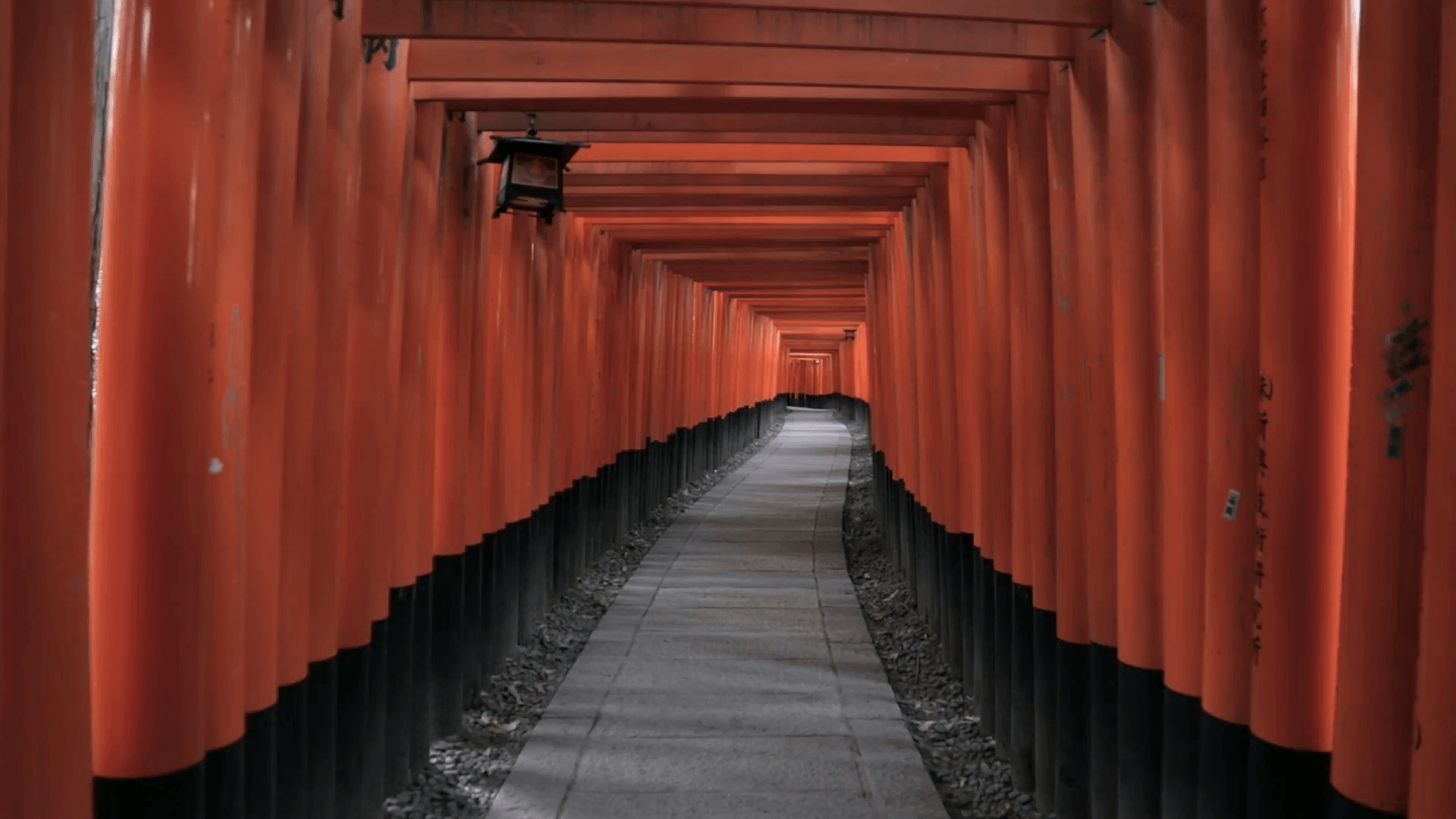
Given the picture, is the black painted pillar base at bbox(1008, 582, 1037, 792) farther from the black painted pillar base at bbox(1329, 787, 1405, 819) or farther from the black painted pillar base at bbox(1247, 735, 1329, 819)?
the black painted pillar base at bbox(1329, 787, 1405, 819)

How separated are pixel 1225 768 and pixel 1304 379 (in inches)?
41.2

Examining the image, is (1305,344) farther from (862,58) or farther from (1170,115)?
(862,58)

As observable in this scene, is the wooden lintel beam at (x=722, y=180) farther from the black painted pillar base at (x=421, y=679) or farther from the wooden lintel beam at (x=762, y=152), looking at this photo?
the black painted pillar base at (x=421, y=679)

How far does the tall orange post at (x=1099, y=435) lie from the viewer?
4.14 metres

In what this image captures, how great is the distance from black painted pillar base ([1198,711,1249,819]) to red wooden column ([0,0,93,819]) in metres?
2.68

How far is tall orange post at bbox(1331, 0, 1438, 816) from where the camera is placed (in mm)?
2127

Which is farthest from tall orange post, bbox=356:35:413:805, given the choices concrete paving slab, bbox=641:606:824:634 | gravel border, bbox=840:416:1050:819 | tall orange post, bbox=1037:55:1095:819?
concrete paving slab, bbox=641:606:824:634

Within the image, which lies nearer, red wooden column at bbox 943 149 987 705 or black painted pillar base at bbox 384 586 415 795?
black painted pillar base at bbox 384 586 415 795

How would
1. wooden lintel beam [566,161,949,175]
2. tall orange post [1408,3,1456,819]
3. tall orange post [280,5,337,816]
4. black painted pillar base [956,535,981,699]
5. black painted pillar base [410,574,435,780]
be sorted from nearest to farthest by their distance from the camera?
tall orange post [1408,3,1456,819] → tall orange post [280,5,337,816] → black painted pillar base [410,574,435,780] → black painted pillar base [956,535,981,699] → wooden lintel beam [566,161,949,175]

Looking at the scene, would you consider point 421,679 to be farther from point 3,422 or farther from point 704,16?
point 3,422

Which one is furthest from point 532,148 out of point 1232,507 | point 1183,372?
point 1232,507

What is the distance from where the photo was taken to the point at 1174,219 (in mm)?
3328

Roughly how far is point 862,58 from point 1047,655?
2777 millimetres

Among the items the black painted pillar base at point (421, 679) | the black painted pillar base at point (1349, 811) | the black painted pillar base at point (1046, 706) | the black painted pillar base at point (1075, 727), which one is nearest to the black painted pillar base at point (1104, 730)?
the black painted pillar base at point (1075, 727)
